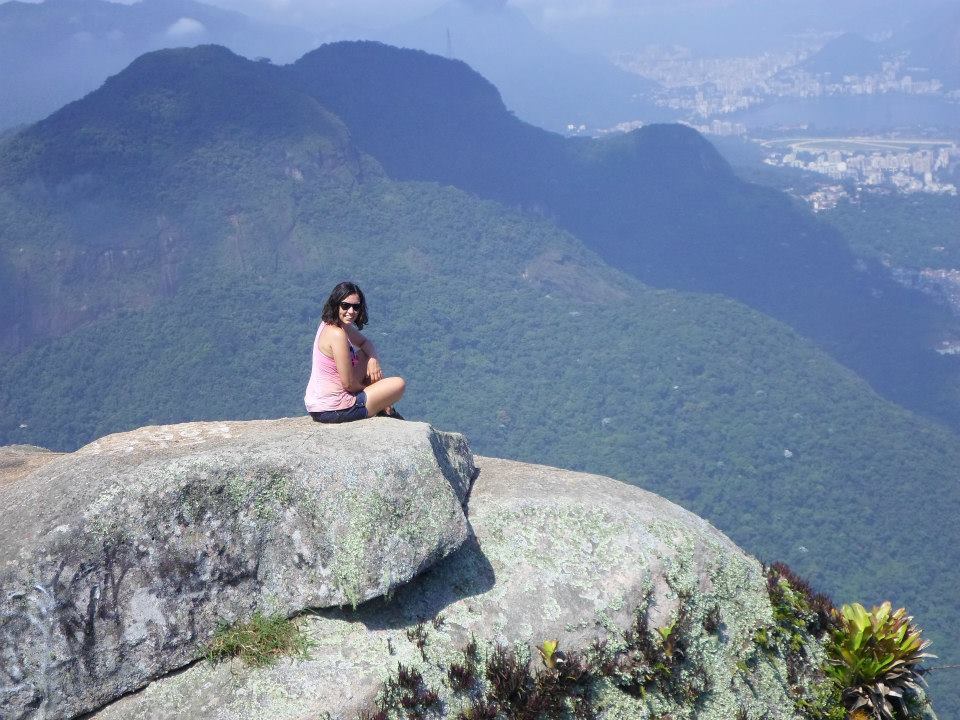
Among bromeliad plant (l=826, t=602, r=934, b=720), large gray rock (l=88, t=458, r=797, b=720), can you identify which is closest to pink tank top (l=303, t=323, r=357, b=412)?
large gray rock (l=88, t=458, r=797, b=720)

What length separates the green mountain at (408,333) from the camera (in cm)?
10438

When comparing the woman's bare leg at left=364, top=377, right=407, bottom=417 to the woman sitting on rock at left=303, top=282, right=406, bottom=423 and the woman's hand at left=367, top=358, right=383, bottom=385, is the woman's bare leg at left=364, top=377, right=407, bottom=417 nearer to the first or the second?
the woman sitting on rock at left=303, top=282, right=406, bottom=423

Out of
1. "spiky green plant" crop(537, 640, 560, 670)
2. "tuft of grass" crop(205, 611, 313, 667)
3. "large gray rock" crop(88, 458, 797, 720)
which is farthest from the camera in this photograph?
"spiky green plant" crop(537, 640, 560, 670)

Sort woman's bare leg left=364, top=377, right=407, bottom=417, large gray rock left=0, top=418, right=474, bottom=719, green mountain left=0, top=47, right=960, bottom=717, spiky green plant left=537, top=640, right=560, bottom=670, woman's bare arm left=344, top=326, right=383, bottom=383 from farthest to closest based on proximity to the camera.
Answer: green mountain left=0, top=47, right=960, bottom=717 → woman's bare arm left=344, top=326, right=383, bottom=383 → woman's bare leg left=364, top=377, right=407, bottom=417 → spiky green plant left=537, top=640, right=560, bottom=670 → large gray rock left=0, top=418, right=474, bottom=719

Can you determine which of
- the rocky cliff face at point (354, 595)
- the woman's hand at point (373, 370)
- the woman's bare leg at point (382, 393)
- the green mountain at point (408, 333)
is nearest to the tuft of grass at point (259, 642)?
the rocky cliff face at point (354, 595)

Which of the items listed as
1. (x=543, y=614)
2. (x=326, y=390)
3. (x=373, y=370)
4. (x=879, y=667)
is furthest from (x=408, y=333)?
(x=543, y=614)

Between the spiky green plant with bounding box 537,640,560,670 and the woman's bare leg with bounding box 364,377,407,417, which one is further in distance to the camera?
the woman's bare leg with bounding box 364,377,407,417

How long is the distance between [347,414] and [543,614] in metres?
3.45

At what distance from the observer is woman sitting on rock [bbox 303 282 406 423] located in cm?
980

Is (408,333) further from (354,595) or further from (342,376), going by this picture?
(354,595)

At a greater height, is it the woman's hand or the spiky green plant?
the woman's hand

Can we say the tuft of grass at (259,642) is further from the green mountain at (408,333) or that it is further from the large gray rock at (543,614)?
the green mountain at (408,333)

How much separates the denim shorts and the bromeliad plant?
6153mm

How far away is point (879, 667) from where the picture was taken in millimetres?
8625
